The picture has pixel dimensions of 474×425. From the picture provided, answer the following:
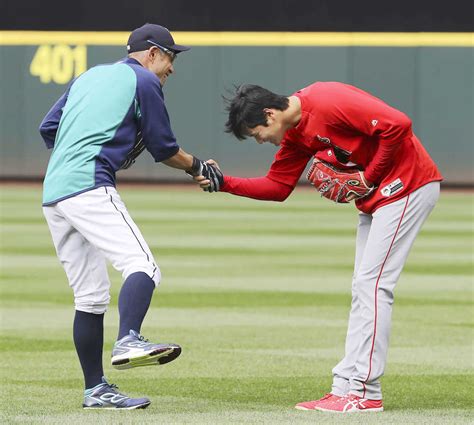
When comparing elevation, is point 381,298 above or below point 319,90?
below

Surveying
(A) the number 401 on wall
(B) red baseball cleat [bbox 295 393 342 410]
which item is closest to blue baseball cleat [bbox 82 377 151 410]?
(B) red baseball cleat [bbox 295 393 342 410]

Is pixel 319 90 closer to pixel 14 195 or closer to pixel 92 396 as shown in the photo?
pixel 92 396

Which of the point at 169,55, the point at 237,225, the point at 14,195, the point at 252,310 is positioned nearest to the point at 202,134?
the point at 14,195

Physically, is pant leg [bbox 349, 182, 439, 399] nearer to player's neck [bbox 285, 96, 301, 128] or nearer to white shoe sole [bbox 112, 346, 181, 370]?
player's neck [bbox 285, 96, 301, 128]

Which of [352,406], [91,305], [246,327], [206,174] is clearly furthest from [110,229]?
[246,327]

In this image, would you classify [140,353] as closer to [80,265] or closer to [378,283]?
[80,265]

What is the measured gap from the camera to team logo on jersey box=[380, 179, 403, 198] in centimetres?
701

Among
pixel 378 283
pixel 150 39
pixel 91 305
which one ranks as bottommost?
pixel 91 305

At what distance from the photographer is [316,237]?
18812mm

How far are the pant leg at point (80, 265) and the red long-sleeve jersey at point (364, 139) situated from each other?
122cm

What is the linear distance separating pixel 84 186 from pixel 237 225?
45.7ft

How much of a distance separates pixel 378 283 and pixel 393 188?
0.50 meters

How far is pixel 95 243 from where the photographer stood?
669cm

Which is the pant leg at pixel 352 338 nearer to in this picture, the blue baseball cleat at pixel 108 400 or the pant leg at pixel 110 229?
the blue baseball cleat at pixel 108 400
